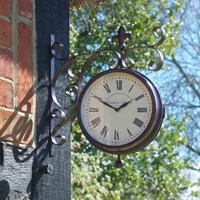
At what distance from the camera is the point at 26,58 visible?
10.3 ft

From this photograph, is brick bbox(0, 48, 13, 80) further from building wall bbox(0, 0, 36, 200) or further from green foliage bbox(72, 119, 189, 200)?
green foliage bbox(72, 119, 189, 200)

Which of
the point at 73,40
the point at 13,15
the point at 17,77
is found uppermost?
the point at 73,40

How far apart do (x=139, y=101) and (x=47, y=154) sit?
17.8 inches

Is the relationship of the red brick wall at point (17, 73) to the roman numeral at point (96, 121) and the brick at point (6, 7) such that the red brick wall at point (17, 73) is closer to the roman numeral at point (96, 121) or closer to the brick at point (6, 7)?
the brick at point (6, 7)

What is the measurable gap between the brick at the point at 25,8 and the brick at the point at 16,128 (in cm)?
42

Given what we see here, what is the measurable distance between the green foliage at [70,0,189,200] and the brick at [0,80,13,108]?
11.5 ft

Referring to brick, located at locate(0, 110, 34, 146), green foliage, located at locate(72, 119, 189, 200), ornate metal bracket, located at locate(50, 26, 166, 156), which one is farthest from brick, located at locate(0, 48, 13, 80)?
green foliage, located at locate(72, 119, 189, 200)

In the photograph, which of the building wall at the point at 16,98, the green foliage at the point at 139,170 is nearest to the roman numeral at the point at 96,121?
the building wall at the point at 16,98

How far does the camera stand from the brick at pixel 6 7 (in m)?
3.07

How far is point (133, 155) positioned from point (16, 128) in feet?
16.9

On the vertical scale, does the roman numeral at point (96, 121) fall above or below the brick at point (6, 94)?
below

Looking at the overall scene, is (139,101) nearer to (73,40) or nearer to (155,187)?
(73,40)

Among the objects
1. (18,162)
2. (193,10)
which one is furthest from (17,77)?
(193,10)

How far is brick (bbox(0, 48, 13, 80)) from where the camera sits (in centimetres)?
302
